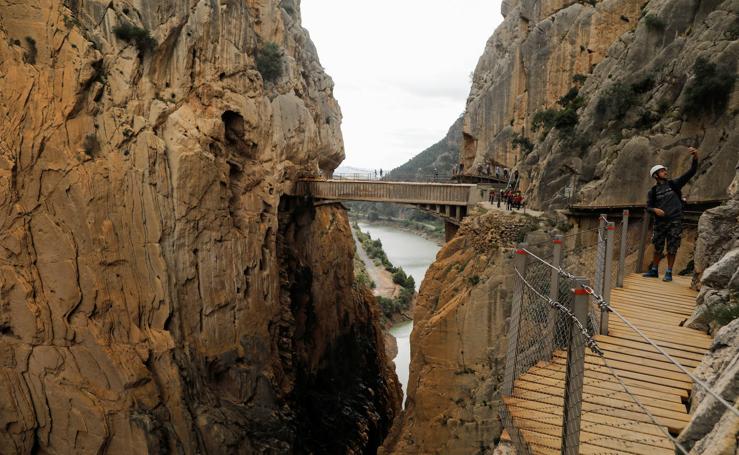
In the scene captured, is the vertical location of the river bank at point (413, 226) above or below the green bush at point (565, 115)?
below

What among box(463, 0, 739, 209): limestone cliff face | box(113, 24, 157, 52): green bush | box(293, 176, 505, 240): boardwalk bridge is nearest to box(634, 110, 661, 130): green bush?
box(463, 0, 739, 209): limestone cliff face

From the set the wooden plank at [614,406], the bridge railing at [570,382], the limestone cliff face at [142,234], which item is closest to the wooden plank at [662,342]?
the bridge railing at [570,382]

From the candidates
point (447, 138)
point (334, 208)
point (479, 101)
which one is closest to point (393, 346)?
point (334, 208)

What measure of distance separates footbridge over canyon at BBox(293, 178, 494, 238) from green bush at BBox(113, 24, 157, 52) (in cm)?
850

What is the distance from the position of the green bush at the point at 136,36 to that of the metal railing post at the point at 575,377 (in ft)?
60.2

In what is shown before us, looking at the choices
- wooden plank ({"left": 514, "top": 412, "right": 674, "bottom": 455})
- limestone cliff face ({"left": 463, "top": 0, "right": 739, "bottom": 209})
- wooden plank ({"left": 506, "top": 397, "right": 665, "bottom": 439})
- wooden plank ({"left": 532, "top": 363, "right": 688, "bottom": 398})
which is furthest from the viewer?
limestone cliff face ({"left": 463, "top": 0, "right": 739, "bottom": 209})

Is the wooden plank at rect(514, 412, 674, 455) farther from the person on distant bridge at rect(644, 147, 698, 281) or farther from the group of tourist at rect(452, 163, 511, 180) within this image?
the group of tourist at rect(452, 163, 511, 180)

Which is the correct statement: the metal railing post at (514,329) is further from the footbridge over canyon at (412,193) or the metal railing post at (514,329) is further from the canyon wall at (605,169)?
the footbridge over canyon at (412,193)

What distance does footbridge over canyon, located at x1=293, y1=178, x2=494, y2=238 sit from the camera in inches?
824

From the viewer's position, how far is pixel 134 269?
691 inches

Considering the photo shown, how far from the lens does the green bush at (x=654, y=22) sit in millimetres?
19156

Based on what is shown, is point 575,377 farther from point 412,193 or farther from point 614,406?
point 412,193

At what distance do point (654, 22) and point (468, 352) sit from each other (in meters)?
14.5

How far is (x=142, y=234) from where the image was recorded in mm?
17625
